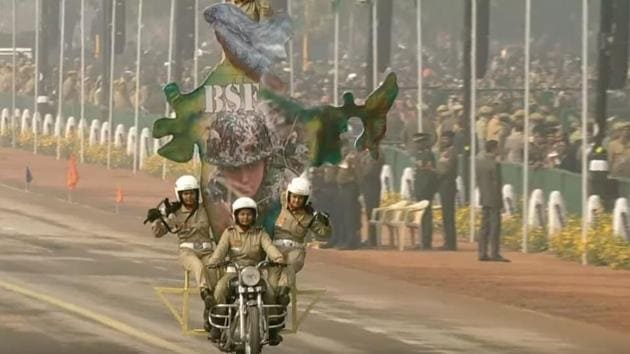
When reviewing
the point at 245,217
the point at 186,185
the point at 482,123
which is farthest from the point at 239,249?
the point at 482,123

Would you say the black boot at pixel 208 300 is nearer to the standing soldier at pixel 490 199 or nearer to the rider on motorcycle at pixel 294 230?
the rider on motorcycle at pixel 294 230

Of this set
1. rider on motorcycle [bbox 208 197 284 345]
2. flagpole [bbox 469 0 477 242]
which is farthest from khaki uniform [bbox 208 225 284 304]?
flagpole [bbox 469 0 477 242]

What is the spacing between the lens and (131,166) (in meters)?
57.8

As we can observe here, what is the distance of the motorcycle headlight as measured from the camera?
19000mm

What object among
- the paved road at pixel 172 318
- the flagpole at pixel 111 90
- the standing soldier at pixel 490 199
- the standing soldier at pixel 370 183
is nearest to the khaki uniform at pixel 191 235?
the paved road at pixel 172 318

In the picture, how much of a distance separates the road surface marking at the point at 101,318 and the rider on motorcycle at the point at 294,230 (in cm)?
360

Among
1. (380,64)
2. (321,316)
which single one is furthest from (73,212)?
(321,316)

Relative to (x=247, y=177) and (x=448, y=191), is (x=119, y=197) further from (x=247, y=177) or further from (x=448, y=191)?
(x=247, y=177)

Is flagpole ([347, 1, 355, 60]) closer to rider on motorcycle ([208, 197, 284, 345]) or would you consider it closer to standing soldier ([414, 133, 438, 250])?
standing soldier ([414, 133, 438, 250])

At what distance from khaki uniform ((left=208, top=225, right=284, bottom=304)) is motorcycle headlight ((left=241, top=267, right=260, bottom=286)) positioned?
246mm

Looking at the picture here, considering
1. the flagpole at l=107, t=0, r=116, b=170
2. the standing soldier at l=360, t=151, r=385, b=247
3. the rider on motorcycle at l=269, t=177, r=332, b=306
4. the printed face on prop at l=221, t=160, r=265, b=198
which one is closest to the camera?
Answer: the rider on motorcycle at l=269, t=177, r=332, b=306

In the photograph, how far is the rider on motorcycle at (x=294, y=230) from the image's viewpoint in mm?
19344

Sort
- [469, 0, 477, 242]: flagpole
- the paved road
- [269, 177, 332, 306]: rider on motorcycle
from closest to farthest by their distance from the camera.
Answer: [269, 177, 332, 306]: rider on motorcycle
the paved road
[469, 0, 477, 242]: flagpole

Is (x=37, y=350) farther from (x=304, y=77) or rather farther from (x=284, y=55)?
(x=304, y=77)
